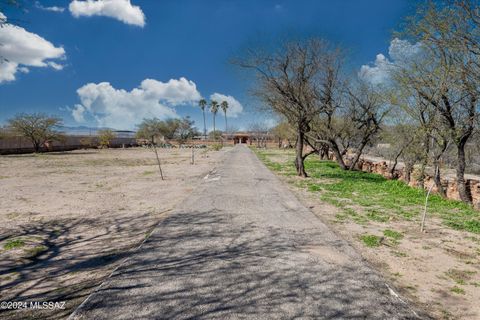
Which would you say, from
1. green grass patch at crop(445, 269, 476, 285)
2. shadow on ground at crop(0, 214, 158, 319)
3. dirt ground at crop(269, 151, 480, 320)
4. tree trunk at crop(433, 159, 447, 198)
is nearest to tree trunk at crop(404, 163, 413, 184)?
tree trunk at crop(433, 159, 447, 198)

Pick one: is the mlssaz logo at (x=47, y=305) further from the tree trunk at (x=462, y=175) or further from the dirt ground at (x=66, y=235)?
the tree trunk at (x=462, y=175)

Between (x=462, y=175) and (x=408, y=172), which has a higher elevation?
(x=462, y=175)

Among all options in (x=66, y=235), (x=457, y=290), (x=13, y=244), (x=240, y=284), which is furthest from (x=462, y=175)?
(x=13, y=244)

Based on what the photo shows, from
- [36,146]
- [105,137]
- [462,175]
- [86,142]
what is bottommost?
[462,175]

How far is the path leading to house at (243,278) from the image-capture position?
336cm

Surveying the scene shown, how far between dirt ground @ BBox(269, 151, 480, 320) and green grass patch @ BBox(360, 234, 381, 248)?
10cm

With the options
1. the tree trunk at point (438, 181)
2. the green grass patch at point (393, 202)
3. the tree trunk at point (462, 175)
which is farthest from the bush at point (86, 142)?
the tree trunk at point (462, 175)

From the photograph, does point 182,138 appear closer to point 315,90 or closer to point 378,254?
point 315,90

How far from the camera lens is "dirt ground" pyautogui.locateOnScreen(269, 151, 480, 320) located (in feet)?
12.5

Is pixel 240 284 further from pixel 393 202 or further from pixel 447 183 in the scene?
pixel 447 183

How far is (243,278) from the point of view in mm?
4145

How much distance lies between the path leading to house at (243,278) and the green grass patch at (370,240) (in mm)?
565

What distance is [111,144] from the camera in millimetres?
67062

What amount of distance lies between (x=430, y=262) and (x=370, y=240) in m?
1.20
